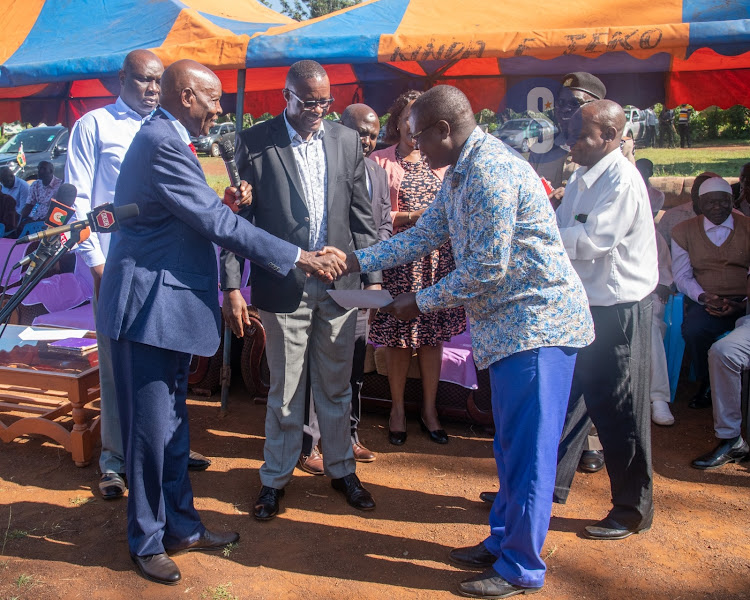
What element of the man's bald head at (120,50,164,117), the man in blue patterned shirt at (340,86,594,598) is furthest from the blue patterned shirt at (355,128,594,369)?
the man's bald head at (120,50,164,117)

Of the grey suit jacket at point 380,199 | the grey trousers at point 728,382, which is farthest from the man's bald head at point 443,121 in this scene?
the grey trousers at point 728,382

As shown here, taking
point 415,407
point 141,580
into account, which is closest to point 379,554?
point 141,580

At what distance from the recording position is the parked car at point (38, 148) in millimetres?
15930

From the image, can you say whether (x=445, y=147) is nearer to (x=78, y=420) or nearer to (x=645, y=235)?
(x=645, y=235)

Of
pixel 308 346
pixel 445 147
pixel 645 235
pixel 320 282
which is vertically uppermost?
pixel 445 147

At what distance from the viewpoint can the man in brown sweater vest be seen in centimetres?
491

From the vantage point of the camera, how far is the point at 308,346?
11.6 ft

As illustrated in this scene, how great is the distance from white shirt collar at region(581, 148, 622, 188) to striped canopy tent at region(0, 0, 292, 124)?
10.3ft

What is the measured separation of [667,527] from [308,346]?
Result: 206 cm

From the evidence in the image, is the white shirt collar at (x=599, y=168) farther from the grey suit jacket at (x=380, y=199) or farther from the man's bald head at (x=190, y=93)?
the man's bald head at (x=190, y=93)

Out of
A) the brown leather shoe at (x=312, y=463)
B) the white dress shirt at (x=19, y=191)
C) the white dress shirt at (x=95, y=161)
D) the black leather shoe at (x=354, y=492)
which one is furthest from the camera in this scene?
the white dress shirt at (x=19, y=191)

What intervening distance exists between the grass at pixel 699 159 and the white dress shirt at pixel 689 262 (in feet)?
28.7

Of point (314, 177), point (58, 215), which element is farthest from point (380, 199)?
point (58, 215)

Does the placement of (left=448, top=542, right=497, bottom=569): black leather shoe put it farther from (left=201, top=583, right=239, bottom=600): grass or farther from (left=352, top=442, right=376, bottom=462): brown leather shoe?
(left=352, top=442, right=376, bottom=462): brown leather shoe
